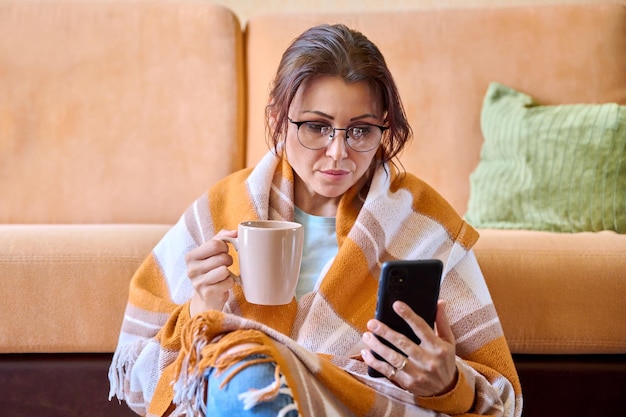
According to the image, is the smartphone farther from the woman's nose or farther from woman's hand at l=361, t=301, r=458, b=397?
the woman's nose

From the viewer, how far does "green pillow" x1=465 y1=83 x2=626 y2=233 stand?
167 cm

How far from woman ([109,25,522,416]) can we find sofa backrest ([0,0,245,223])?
70 centimetres

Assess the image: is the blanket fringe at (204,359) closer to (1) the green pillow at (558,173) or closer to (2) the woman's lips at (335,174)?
(2) the woman's lips at (335,174)

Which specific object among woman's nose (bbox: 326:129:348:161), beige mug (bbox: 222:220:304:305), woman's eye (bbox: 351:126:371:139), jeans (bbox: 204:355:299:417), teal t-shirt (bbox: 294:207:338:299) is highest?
woman's eye (bbox: 351:126:371:139)

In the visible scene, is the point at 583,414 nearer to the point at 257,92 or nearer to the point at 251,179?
the point at 251,179

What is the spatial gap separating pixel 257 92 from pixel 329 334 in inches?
40.6

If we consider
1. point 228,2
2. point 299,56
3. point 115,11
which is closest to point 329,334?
point 299,56

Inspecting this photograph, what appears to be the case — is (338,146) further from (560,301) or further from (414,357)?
(560,301)

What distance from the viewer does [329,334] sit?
1.12 metres

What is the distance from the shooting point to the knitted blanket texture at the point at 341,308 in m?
0.98

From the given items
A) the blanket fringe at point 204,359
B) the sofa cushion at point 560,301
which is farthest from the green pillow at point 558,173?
the blanket fringe at point 204,359

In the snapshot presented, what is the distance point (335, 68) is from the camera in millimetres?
1117

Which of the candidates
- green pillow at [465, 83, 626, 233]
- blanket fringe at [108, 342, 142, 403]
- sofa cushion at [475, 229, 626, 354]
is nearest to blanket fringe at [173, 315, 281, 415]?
blanket fringe at [108, 342, 142, 403]

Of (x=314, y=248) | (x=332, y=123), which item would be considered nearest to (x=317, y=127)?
(x=332, y=123)
